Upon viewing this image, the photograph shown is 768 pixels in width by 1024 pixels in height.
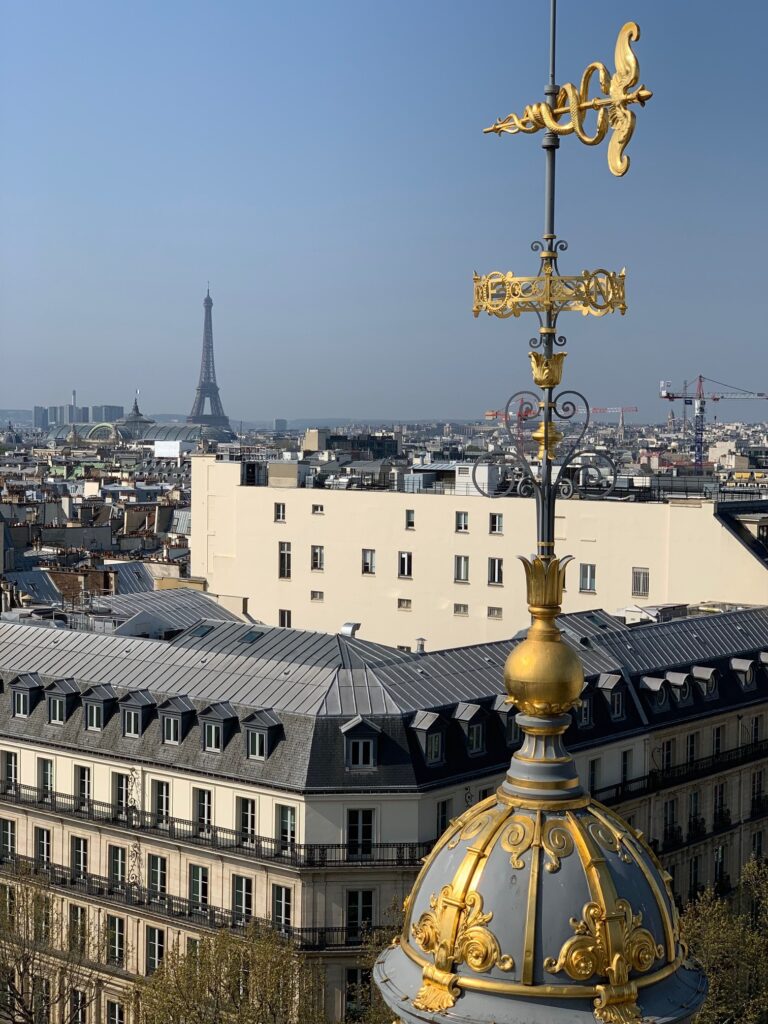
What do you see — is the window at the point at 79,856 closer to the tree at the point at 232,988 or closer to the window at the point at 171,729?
the window at the point at 171,729

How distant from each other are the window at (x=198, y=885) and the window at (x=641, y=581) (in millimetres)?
29902

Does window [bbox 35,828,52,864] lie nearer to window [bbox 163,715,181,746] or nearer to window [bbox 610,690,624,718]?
window [bbox 163,715,181,746]

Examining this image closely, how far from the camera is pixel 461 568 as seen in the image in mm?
75875

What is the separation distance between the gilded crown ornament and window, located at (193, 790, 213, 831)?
1365 inches

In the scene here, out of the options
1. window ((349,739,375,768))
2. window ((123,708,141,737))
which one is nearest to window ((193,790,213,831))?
window ((123,708,141,737))

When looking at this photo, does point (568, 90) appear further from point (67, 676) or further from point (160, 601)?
point (160, 601)

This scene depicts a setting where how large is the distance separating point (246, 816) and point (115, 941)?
6.11 m

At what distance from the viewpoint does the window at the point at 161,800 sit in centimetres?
4806

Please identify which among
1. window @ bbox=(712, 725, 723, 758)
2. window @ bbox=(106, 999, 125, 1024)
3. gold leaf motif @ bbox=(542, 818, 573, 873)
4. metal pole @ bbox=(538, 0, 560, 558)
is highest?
metal pole @ bbox=(538, 0, 560, 558)

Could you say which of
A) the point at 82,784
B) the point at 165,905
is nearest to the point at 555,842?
the point at 165,905

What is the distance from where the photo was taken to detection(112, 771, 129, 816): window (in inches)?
1939

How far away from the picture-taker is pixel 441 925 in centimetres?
1215

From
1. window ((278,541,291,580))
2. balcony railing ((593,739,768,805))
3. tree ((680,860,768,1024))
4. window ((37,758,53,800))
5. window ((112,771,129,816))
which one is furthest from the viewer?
window ((278,541,291,580))

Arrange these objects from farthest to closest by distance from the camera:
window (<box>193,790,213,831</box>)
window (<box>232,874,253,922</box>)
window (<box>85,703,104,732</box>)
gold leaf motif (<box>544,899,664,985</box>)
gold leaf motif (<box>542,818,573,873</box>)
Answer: window (<box>85,703,104,732</box>), window (<box>193,790,213,831</box>), window (<box>232,874,253,922</box>), gold leaf motif (<box>542,818,573,873</box>), gold leaf motif (<box>544,899,664,985</box>)
